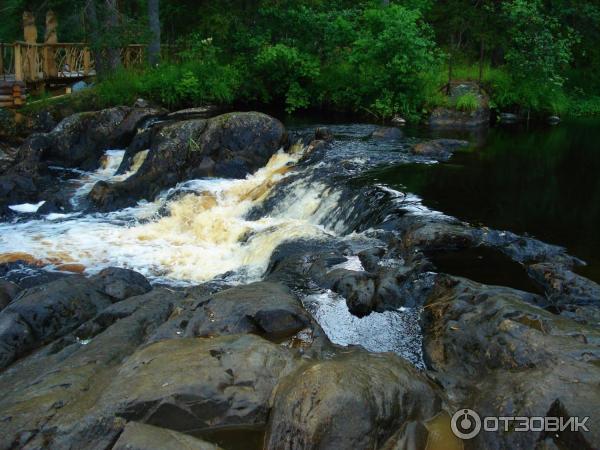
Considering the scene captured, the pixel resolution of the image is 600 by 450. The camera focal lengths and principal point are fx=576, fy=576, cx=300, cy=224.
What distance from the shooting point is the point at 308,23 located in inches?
839

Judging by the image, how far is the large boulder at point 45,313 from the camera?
6836 millimetres

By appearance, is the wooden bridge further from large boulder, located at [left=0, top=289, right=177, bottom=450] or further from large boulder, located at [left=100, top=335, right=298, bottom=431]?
large boulder, located at [left=100, top=335, right=298, bottom=431]

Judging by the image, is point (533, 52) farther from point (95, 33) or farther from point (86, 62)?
point (86, 62)

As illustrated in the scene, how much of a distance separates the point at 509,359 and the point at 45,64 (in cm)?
2021

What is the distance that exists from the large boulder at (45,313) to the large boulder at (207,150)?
6.38 m

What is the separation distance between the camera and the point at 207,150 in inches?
596

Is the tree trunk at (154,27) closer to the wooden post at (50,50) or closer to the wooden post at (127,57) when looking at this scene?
the wooden post at (127,57)

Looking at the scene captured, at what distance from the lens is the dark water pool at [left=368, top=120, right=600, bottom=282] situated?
31.8ft

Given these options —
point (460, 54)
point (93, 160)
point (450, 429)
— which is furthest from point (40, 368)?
point (460, 54)

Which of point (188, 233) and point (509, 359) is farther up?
point (509, 359)

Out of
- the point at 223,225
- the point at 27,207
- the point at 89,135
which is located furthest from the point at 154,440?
the point at 89,135

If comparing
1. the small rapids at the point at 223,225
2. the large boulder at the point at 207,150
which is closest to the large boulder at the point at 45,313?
the small rapids at the point at 223,225

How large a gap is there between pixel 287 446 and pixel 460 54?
23278 millimetres

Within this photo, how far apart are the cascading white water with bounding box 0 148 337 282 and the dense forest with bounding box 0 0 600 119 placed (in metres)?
7.45
